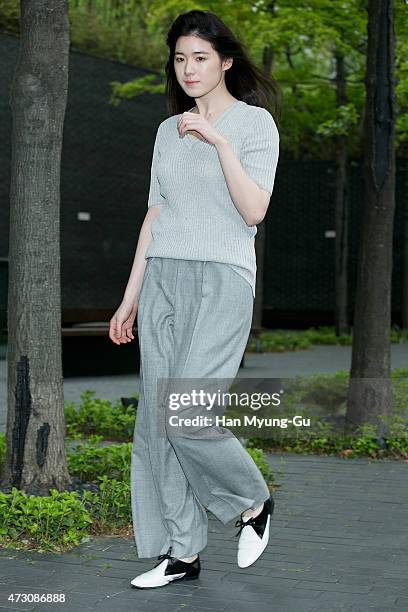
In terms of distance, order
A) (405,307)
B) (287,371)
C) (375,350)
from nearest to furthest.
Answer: (375,350)
(287,371)
(405,307)

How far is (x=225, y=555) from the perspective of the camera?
4711 mm

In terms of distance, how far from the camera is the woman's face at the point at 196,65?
3.93 metres

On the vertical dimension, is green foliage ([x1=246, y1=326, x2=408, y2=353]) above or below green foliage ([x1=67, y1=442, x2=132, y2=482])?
below

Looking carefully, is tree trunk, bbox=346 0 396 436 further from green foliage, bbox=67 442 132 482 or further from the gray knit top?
the gray knit top

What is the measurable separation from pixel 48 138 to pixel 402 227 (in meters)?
22.9

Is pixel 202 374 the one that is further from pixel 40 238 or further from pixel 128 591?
pixel 40 238

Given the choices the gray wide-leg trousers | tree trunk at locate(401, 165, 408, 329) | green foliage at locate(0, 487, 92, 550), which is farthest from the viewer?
tree trunk at locate(401, 165, 408, 329)

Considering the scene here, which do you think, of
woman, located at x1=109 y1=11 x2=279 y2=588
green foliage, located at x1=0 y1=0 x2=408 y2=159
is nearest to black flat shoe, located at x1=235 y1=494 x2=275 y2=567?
woman, located at x1=109 y1=11 x2=279 y2=588

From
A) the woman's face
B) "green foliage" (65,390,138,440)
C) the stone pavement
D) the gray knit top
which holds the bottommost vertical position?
"green foliage" (65,390,138,440)

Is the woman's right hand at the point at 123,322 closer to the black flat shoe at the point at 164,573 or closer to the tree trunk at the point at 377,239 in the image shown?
the black flat shoe at the point at 164,573

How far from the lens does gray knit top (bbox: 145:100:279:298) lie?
12.8 feet

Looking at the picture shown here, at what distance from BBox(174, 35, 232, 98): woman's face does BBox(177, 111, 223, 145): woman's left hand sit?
25 cm

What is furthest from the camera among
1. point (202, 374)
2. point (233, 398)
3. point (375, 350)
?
point (233, 398)

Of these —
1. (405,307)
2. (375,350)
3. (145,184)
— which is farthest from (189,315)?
(405,307)
